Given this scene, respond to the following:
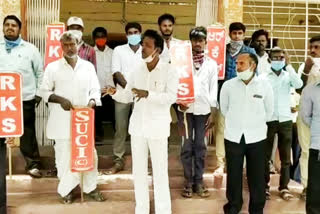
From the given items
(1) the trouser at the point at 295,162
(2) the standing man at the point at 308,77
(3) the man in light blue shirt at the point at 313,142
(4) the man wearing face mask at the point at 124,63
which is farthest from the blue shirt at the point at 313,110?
(4) the man wearing face mask at the point at 124,63

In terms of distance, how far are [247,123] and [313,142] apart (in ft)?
2.10

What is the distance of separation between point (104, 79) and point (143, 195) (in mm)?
1810

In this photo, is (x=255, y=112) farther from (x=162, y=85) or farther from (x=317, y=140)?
(x=162, y=85)

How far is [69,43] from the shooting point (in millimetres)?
4461

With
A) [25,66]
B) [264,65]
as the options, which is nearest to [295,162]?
[264,65]

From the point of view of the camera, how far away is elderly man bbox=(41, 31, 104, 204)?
457 centimetres

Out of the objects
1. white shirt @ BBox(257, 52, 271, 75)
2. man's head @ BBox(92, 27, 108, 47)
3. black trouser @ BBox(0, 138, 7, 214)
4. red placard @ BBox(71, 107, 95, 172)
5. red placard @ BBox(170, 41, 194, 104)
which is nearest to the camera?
black trouser @ BBox(0, 138, 7, 214)

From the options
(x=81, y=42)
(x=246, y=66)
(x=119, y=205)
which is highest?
(x=81, y=42)

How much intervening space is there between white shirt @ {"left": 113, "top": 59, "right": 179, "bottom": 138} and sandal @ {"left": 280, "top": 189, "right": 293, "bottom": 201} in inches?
66.0

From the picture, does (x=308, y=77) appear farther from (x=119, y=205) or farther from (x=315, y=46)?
(x=119, y=205)

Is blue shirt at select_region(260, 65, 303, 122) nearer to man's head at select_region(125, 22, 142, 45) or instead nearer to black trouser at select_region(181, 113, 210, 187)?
black trouser at select_region(181, 113, 210, 187)

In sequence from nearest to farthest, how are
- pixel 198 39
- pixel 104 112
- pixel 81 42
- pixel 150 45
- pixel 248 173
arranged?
pixel 150 45
pixel 248 173
pixel 198 39
pixel 81 42
pixel 104 112

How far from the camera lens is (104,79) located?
573cm

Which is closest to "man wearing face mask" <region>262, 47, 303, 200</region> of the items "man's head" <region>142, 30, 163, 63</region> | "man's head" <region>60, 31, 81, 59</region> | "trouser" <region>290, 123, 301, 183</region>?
"trouser" <region>290, 123, 301, 183</region>
